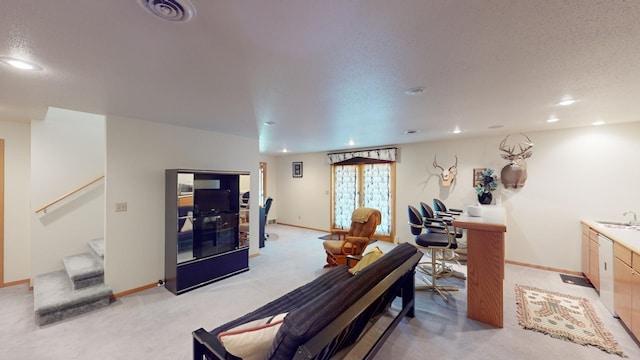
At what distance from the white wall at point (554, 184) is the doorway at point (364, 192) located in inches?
26.7

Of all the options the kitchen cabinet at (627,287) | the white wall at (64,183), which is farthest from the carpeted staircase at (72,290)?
the kitchen cabinet at (627,287)

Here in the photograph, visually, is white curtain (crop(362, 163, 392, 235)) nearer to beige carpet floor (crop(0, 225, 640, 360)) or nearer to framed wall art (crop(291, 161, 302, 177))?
framed wall art (crop(291, 161, 302, 177))

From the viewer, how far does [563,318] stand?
261 cm

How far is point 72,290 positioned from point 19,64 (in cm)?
255

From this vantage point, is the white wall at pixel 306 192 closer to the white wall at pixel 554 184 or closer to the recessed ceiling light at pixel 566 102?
the white wall at pixel 554 184

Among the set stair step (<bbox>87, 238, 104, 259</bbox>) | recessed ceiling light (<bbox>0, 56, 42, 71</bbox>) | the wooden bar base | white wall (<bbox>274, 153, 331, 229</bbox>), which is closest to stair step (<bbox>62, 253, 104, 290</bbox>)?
stair step (<bbox>87, 238, 104, 259</bbox>)

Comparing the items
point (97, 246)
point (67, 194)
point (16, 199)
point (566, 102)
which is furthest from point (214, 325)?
point (566, 102)

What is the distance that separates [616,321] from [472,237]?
66.6 inches

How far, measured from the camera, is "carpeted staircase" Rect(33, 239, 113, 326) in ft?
8.43

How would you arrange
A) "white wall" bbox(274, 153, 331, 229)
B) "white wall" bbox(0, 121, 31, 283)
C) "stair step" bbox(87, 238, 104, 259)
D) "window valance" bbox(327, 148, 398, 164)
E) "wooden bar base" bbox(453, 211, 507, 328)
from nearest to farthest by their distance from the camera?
"wooden bar base" bbox(453, 211, 507, 328) → "stair step" bbox(87, 238, 104, 259) → "white wall" bbox(0, 121, 31, 283) → "window valance" bbox(327, 148, 398, 164) → "white wall" bbox(274, 153, 331, 229)

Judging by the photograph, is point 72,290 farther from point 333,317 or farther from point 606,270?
point 606,270

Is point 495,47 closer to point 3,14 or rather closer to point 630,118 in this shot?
point 3,14

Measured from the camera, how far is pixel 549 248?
159 inches

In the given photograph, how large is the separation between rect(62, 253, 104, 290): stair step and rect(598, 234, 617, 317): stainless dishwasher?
586cm
